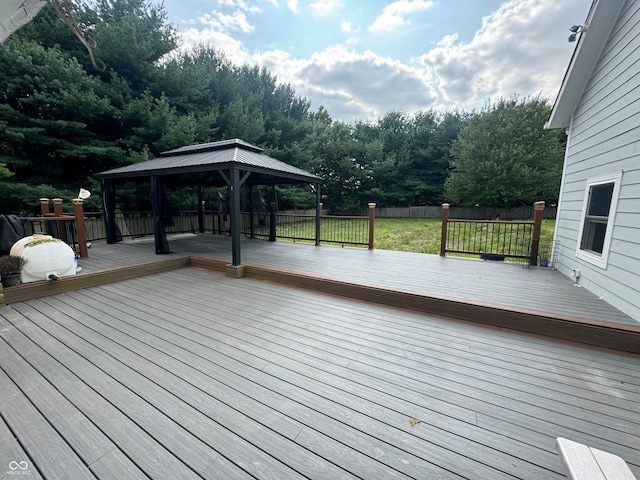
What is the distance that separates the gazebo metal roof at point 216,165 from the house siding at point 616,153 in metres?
5.06

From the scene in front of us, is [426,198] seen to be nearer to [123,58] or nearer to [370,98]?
[370,98]

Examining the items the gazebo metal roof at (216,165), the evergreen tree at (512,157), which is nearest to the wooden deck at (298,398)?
the gazebo metal roof at (216,165)

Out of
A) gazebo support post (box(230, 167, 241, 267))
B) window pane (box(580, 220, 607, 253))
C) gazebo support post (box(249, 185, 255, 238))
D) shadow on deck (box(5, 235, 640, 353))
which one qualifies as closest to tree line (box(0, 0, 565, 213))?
gazebo support post (box(249, 185, 255, 238))

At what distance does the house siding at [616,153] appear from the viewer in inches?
110

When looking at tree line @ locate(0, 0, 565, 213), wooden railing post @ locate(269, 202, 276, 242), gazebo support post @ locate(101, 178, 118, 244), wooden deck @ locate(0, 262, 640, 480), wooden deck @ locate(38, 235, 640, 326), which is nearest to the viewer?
wooden deck @ locate(0, 262, 640, 480)

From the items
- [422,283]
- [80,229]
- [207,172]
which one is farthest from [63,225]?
[422,283]

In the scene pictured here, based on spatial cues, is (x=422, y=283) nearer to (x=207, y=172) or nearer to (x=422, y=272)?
(x=422, y=272)

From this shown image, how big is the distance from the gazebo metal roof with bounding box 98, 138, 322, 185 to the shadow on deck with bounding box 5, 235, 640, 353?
1.76 meters

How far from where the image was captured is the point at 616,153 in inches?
126

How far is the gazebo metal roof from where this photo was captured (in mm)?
4676

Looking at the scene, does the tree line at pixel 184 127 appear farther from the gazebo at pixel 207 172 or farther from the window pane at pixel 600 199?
the window pane at pixel 600 199

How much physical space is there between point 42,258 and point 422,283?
17.6ft

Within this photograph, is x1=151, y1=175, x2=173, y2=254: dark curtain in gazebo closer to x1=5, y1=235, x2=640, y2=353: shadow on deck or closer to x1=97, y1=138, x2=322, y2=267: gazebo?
x1=97, y1=138, x2=322, y2=267: gazebo

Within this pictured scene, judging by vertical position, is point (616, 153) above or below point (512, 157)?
below
